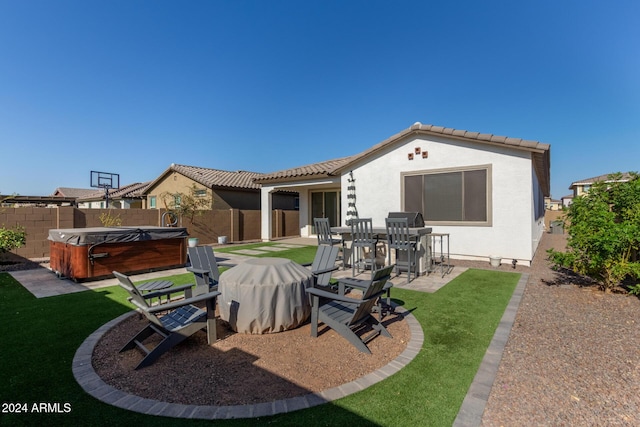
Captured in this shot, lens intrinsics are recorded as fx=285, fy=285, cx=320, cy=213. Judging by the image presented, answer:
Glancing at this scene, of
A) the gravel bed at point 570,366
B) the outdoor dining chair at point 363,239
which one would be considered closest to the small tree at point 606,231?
the gravel bed at point 570,366

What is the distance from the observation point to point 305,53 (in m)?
15.3

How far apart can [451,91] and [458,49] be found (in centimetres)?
300

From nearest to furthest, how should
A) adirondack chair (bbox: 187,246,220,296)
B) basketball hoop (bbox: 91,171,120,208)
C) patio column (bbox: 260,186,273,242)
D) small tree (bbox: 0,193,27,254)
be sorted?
adirondack chair (bbox: 187,246,220,296), small tree (bbox: 0,193,27,254), patio column (bbox: 260,186,273,242), basketball hoop (bbox: 91,171,120,208)

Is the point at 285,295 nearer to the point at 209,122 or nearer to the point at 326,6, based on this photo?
the point at 326,6

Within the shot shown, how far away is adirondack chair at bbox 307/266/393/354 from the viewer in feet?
12.1

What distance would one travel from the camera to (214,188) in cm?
1936

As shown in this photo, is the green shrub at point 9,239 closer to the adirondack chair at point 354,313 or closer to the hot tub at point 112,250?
the hot tub at point 112,250

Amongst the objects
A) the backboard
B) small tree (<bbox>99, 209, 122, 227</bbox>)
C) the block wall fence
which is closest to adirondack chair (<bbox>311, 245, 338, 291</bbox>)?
the block wall fence

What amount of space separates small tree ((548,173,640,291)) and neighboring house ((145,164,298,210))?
53.9 feet

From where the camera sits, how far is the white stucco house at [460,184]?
9.31m

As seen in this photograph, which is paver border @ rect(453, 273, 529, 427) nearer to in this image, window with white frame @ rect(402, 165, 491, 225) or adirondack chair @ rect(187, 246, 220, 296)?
adirondack chair @ rect(187, 246, 220, 296)

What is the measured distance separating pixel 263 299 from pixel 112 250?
249 inches

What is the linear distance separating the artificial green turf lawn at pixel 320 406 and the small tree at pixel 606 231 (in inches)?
81.5

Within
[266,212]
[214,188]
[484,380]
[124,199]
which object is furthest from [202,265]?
[124,199]
